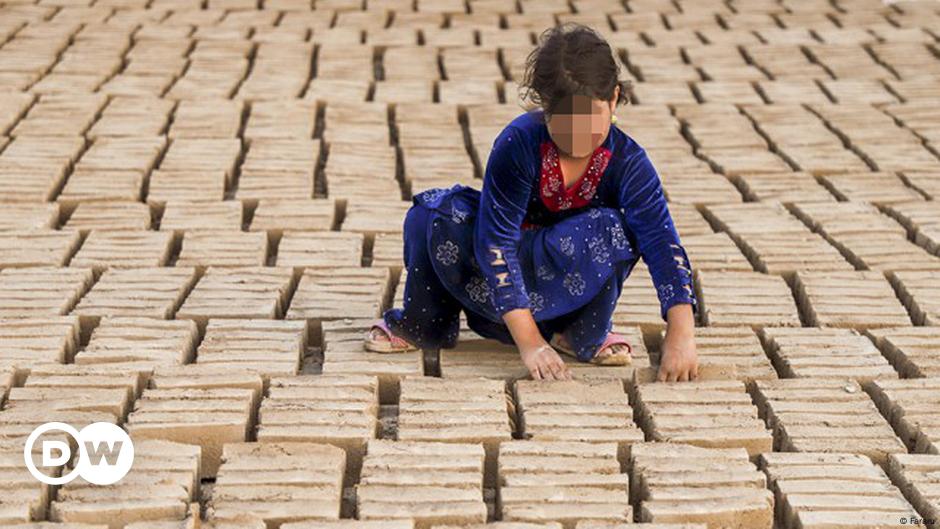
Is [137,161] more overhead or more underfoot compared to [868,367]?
more underfoot

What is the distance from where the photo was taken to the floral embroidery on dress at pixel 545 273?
3545 millimetres

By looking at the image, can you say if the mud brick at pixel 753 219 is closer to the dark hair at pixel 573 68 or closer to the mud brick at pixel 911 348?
the mud brick at pixel 911 348

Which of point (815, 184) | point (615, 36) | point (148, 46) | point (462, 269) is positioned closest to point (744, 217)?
point (815, 184)

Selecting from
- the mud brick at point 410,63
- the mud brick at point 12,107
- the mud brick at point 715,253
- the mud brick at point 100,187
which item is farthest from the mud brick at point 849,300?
the mud brick at point 12,107

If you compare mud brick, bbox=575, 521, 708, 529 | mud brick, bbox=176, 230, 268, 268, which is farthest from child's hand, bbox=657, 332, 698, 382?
mud brick, bbox=176, 230, 268, 268

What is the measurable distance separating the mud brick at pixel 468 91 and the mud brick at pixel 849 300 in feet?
7.84

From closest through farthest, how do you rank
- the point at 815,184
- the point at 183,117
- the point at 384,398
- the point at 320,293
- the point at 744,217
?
the point at 384,398 → the point at 320,293 → the point at 744,217 → the point at 815,184 → the point at 183,117

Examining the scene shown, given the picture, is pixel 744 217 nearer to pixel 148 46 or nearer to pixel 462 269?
pixel 462 269

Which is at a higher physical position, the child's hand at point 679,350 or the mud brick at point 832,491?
the mud brick at point 832,491

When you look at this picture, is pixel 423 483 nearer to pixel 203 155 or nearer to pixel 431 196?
pixel 431 196

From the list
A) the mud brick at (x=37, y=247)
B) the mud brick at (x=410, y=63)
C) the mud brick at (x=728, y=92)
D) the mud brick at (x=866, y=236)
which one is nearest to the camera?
the mud brick at (x=37, y=247)

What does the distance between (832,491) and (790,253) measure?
1682 mm

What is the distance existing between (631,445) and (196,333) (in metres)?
1.28

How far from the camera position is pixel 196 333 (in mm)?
3805
